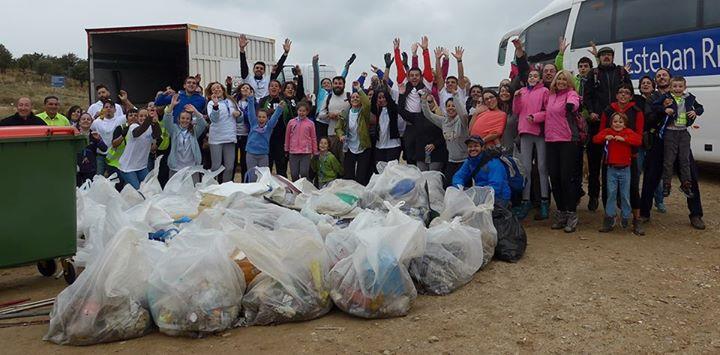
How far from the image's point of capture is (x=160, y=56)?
46.6 ft

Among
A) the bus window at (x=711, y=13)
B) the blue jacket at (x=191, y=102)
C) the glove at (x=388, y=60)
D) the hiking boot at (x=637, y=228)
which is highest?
the bus window at (x=711, y=13)

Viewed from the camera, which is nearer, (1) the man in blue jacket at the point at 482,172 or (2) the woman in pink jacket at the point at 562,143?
(1) the man in blue jacket at the point at 482,172

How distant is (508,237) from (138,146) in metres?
4.51

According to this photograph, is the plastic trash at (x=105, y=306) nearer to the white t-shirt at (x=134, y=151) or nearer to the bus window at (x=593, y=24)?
the white t-shirt at (x=134, y=151)

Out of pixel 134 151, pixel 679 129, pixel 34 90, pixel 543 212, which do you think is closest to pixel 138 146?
pixel 134 151

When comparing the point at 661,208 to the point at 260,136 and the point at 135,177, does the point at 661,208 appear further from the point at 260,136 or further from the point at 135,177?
the point at 135,177

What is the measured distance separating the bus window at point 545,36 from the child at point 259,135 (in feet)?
19.2

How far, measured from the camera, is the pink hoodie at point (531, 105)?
6168 millimetres

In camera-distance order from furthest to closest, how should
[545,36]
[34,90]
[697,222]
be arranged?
1. [34,90]
2. [545,36]
3. [697,222]

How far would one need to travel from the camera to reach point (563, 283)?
450cm

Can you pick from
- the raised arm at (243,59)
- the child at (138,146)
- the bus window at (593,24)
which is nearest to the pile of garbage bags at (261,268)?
the child at (138,146)

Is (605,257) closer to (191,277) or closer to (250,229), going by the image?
(250,229)

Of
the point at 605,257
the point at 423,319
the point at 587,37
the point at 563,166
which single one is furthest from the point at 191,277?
the point at 587,37

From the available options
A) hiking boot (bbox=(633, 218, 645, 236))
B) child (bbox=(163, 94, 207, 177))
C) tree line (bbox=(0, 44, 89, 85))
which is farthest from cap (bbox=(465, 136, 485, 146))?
tree line (bbox=(0, 44, 89, 85))
